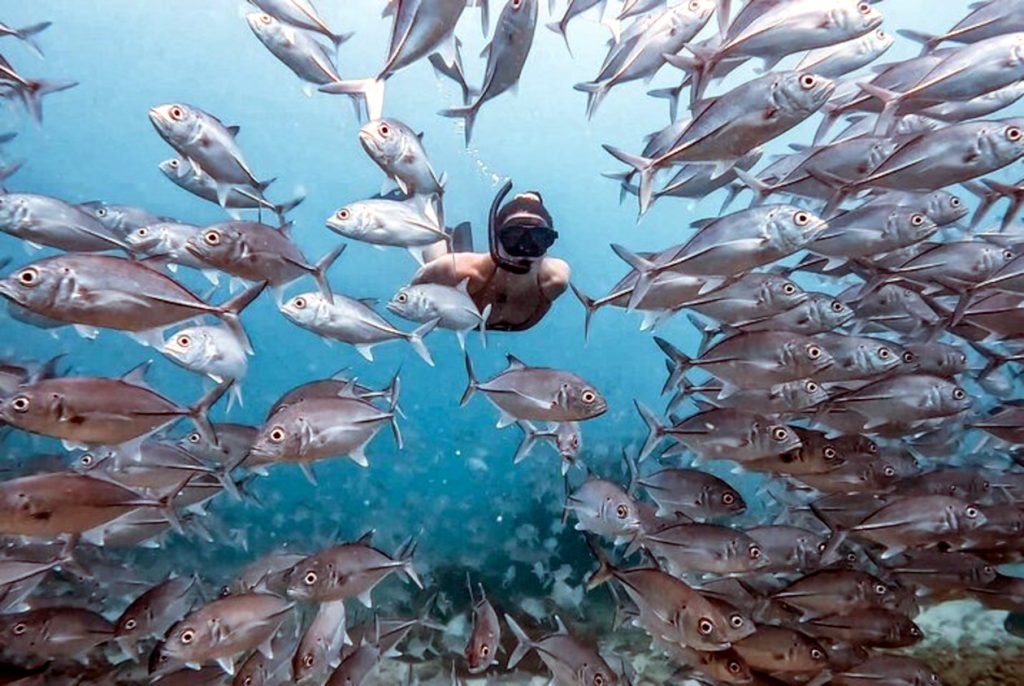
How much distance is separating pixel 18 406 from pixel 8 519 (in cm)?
47

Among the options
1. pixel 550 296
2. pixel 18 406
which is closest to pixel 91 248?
pixel 18 406

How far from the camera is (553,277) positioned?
4.86 meters

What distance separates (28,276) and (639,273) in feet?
7.55

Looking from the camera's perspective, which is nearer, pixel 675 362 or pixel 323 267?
pixel 323 267

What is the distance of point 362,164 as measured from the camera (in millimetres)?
9094

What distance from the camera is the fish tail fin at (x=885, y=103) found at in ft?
9.68

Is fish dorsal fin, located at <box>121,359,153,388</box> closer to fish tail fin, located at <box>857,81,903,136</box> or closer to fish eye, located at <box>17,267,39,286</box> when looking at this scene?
fish eye, located at <box>17,267,39,286</box>

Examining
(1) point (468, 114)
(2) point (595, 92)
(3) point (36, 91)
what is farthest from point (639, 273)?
(3) point (36, 91)

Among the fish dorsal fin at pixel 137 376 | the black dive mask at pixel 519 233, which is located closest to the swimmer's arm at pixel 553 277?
the black dive mask at pixel 519 233

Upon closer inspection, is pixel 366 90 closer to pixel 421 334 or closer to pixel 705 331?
pixel 421 334

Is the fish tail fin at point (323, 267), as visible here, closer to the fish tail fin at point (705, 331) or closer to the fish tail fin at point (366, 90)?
the fish tail fin at point (366, 90)

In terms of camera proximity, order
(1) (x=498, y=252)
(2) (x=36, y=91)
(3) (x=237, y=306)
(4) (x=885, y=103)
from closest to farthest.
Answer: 1. (3) (x=237, y=306)
2. (4) (x=885, y=103)
3. (2) (x=36, y=91)
4. (1) (x=498, y=252)

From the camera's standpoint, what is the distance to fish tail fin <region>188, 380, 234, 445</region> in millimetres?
2885

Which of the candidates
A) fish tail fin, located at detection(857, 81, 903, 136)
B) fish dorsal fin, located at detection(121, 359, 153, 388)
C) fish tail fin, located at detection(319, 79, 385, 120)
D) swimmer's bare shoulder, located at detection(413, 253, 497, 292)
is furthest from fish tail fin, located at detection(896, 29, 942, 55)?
fish dorsal fin, located at detection(121, 359, 153, 388)
